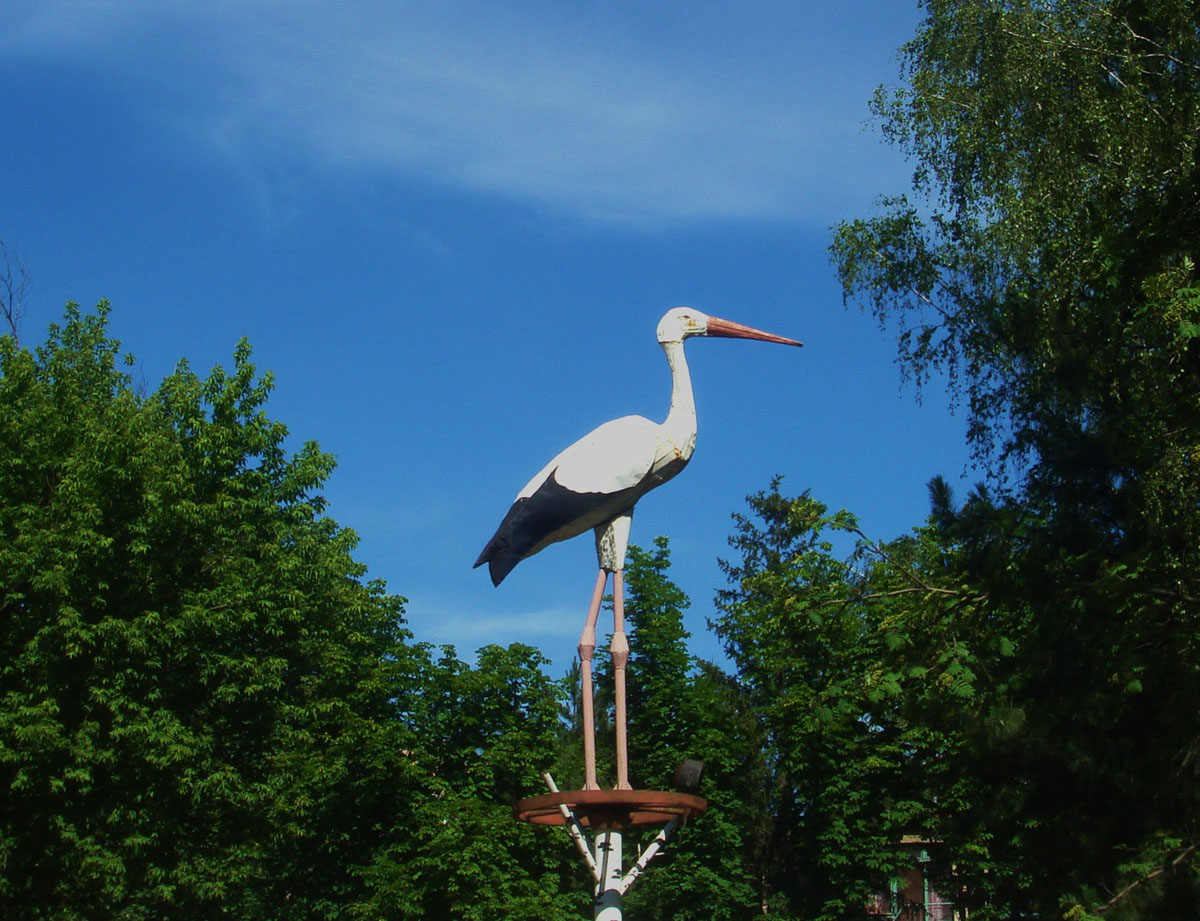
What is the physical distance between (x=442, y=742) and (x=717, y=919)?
23.4ft

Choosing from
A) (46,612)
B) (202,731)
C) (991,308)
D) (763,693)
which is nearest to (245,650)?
(202,731)

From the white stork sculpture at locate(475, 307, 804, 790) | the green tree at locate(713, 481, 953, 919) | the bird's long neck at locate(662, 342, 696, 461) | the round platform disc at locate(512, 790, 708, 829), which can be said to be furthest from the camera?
the green tree at locate(713, 481, 953, 919)

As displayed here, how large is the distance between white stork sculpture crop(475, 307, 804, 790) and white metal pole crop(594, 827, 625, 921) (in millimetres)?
556

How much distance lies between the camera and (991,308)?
19.1m

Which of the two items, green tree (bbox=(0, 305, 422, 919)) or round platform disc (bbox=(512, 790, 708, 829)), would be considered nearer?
round platform disc (bbox=(512, 790, 708, 829))

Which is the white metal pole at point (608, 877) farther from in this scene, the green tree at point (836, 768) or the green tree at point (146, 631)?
the green tree at point (836, 768)

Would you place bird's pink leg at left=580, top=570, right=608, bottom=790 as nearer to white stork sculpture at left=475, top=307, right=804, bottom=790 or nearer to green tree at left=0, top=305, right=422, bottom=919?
white stork sculpture at left=475, top=307, right=804, bottom=790

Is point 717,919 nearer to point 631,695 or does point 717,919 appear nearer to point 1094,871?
point 631,695

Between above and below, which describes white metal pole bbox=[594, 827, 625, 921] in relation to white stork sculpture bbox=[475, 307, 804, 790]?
below

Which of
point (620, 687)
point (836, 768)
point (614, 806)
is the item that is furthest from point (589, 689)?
point (836, 768)

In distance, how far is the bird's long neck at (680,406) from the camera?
12156 millimetres

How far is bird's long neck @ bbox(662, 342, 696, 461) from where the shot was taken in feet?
39.9

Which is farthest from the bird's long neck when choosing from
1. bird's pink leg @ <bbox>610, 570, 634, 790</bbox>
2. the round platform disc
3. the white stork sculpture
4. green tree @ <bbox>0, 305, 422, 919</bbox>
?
green tree @ <bbox>0, 305, 422, 919</bbox>

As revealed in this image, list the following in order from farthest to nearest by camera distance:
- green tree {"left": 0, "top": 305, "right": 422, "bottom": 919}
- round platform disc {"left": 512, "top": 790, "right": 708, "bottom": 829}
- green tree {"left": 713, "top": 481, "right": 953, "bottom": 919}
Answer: green tree {"left": 713, "top": 481, "right": 953, "bottom": 919} < green tree {"left": 0, "top": 305, "right": 422, "bottom": 919} < round platform disc {"left": 512, "top": 790, "right": 708, "bottom": 829}
